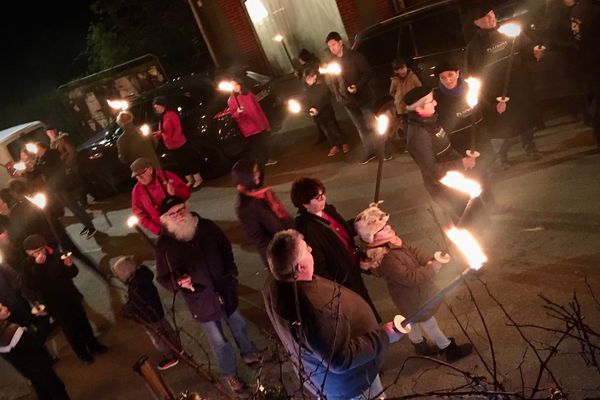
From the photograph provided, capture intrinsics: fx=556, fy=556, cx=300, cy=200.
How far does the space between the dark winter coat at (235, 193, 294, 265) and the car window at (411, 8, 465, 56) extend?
15.9ft

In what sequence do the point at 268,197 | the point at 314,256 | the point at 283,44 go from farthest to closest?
the point at 283,44
the point at 268,197
the point at 314,256

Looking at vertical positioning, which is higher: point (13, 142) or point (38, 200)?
point (13, 142)

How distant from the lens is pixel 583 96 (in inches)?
297

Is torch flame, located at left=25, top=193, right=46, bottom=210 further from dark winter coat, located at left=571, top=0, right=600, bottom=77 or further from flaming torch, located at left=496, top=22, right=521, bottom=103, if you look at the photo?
dark winter coat, located at left=571, top=0, right=600, bottom=77

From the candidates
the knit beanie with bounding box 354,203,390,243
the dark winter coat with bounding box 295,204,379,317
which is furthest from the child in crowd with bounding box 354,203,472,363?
the dark winter coat with bounding box 295,204,379,317

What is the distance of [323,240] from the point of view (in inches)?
157

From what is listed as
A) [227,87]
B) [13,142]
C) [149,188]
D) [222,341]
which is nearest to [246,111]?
[227,87]

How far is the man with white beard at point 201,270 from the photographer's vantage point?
4.63m

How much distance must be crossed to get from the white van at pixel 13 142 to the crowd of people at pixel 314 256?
5502 millimetres

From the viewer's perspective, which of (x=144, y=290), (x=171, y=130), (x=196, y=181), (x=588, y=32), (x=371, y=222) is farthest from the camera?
(x=196, y=181)

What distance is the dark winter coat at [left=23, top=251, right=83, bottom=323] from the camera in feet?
19.6

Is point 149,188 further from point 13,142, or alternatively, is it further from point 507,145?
point 13,142

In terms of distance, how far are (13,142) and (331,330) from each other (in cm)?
1325

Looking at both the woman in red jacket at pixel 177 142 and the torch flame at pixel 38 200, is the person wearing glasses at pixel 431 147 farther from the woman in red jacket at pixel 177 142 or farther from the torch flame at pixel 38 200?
the woman in red jacket at pixel 177 142
